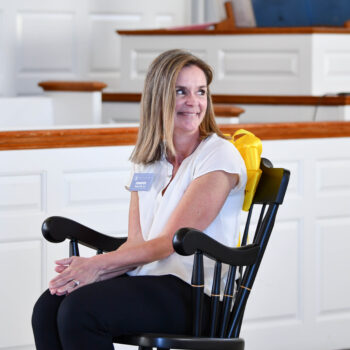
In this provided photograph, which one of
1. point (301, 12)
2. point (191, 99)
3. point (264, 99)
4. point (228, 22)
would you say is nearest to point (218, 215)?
point (191, 99)

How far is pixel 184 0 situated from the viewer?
6488 mm

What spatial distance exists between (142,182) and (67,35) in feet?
13.3

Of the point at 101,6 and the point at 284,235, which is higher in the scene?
the point at 101,6

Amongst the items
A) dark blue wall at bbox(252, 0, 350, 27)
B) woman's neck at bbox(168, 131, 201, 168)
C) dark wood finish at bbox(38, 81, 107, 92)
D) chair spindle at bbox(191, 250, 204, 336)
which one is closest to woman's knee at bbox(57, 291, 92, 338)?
chair spindle at bbox(191, 250, 204, 336)

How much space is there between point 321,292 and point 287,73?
211cm

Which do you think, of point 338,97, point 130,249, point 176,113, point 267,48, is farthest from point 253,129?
point 267,48

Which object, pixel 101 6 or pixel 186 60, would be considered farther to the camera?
pixel 101 6

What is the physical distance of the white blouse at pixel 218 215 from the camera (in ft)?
7.18

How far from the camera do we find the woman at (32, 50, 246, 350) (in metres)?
2.04

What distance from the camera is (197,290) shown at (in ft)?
6.70

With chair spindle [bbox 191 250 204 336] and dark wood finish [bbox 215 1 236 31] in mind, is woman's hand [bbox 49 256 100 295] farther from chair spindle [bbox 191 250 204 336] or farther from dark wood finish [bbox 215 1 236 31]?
dark wood finish [bbox 215 1 236 31]

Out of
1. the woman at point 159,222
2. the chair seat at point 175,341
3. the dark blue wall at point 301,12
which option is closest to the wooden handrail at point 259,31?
the dark blue wall at point 301,12

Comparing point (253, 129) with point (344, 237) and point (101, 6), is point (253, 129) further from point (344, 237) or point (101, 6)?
point (101, 6)

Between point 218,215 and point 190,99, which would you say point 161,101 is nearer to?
point 190,99
